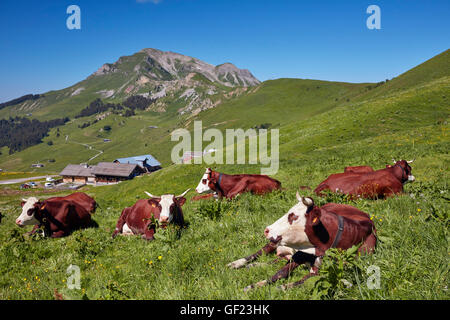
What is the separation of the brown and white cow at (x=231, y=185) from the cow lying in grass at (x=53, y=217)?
5734mm

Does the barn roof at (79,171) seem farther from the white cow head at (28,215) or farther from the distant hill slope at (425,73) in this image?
the distant hill slope at (425,73)

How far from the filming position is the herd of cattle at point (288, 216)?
15.7 ft

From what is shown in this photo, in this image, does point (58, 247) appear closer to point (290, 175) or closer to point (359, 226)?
point (359, 226)

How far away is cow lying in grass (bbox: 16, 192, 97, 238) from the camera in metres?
10.1

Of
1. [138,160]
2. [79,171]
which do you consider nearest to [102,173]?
[79,171]

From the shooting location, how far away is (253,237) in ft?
21.4

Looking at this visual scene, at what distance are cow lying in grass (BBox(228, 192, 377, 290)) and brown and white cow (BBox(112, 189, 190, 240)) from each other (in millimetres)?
4546

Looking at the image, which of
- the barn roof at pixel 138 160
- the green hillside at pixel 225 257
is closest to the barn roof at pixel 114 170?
the barn roof at pixel 138 160

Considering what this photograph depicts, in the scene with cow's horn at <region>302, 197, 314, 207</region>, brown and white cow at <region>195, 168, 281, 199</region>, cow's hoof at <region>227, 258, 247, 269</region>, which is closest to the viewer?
cow's horn at <region>302, 197, 314, 207</region>

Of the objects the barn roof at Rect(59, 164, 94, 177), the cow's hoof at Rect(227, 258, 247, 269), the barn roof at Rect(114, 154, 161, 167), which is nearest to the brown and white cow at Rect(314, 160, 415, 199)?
the cow's hoof at Rect(227, 258, 247, 269)

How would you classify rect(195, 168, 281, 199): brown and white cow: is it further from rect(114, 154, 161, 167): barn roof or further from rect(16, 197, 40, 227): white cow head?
rect(114, 154, 161, 167): barn roof
